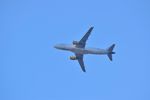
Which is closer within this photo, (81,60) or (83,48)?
(83,48)

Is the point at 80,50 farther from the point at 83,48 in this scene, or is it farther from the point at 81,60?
the point at 81,60

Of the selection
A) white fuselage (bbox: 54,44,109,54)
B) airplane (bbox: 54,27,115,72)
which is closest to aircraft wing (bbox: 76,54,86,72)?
airplane (bbox: 54,27,115,72)

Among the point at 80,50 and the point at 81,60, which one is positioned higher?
the point at 81,60

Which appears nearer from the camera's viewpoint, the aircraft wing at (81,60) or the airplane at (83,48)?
the airplane at (83,48)

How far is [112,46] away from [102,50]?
8.76ft

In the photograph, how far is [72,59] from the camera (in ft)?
500

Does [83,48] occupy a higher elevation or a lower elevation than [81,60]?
lower

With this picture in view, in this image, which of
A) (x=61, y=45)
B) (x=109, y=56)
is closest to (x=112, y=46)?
(x=109, y=56)

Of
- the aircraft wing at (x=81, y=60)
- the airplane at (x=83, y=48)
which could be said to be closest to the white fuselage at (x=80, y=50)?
the airplane at (x=83, y=48)

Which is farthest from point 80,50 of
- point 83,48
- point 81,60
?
point 81,60

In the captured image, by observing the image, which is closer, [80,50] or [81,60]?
[80,50]

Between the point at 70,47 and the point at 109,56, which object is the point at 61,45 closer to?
the point at 70,47

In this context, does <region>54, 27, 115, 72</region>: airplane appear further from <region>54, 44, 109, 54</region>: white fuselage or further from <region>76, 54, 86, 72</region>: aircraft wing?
<region>76, 54, 86, 72</region>: aircraft wing

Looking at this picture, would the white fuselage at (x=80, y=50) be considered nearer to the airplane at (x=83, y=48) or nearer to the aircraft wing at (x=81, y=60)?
the airplane at (x=83, y=48)
